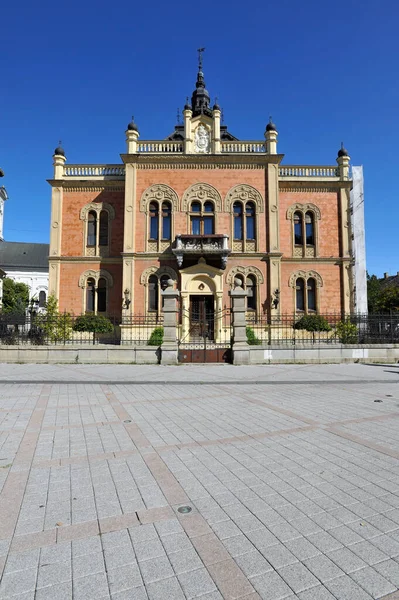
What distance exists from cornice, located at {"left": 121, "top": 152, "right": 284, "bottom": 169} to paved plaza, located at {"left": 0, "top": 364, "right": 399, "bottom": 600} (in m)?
21.0

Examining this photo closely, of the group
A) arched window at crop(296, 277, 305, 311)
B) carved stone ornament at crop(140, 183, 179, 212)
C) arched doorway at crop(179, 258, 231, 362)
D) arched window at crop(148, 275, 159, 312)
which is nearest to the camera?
arched doorway at crop(179, 258, 231, 362)

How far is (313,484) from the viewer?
12.0ft

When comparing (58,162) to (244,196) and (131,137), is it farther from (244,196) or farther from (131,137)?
(244,196)

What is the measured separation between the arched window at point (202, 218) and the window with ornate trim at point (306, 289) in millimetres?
6984

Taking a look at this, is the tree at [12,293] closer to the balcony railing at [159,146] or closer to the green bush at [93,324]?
the green bush at [93,324]

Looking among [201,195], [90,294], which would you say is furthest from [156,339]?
[201,195]

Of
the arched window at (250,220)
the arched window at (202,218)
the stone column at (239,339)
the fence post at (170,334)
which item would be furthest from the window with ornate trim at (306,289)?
the fence post at (170,334)

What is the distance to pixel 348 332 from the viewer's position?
1691cm

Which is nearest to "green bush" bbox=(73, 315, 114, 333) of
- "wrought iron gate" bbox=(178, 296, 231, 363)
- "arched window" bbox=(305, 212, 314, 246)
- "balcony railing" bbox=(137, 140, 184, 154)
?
"wrought iron gate" bbox=(178, 296, 231, 363)

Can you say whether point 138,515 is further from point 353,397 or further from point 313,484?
point 353,397

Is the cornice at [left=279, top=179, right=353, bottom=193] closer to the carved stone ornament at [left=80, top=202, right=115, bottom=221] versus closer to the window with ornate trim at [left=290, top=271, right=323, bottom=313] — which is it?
the window with ornate trim at [left=290, top=271, right=323, bottom=313]

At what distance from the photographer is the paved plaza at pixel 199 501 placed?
228cm

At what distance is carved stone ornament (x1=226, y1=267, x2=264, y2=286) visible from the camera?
80.5 ft

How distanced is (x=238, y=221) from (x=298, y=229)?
4766mm
